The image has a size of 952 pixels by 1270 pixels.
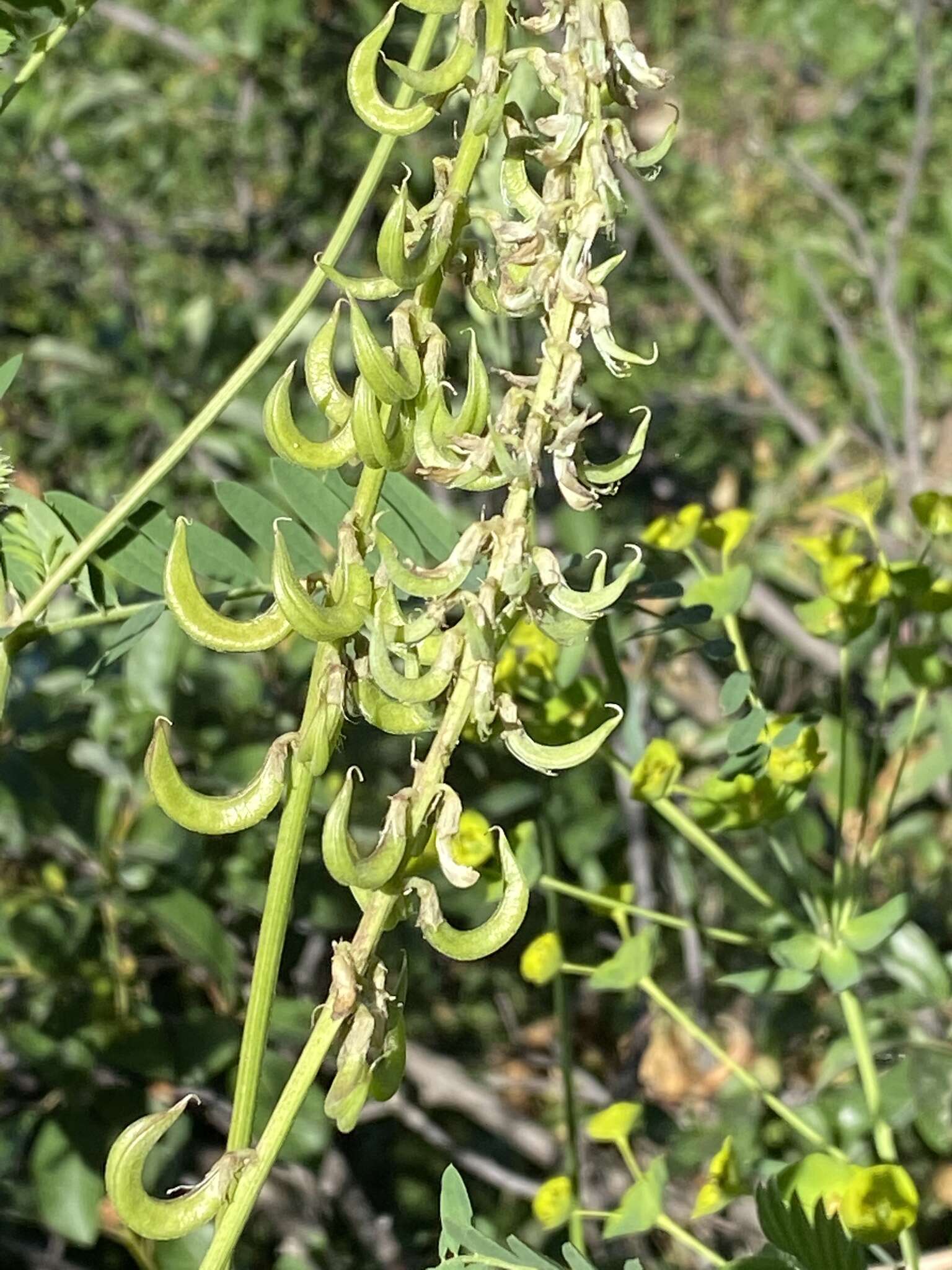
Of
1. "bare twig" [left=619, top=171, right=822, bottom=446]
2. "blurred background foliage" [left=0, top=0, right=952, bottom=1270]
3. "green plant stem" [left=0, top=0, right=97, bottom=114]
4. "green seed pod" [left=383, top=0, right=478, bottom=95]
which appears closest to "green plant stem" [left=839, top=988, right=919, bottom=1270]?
"blurred background foliage" [left=0, top=0, right=952, bottom=1270]

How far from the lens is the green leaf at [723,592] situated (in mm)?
836

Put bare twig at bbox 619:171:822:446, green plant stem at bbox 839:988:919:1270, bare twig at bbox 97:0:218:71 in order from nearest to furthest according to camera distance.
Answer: green plant stem at bbox 839:988:919:1270 → bare twig at bbox 619:171:822:446 → bare twig at bbox 97:0:218:71

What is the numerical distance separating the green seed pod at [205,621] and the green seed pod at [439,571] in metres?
0.05

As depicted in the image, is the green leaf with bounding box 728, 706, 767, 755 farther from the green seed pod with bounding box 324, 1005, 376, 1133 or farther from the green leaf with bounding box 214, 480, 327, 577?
the green seed pod with bounding box 324, 1005, 376, 1133

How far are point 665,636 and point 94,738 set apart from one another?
544 millimetres

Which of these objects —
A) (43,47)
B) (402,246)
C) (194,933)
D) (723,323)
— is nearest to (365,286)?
(402,246)

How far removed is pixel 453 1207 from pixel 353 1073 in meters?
0.16

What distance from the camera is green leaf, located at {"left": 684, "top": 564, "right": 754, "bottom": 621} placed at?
0.84 m

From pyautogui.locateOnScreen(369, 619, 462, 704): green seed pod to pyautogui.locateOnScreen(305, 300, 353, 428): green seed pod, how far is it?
0.08 meters

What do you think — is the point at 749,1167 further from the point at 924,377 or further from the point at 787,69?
the point at 787,69

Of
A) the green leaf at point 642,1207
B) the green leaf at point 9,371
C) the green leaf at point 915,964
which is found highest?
the green leaf at point 9,371

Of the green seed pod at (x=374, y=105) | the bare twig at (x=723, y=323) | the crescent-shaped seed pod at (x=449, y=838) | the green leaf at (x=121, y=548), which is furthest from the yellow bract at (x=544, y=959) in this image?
the bare twig at (x=723, y=323)

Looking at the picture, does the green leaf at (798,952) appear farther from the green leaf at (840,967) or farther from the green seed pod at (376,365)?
the green seed pod at (376,365)

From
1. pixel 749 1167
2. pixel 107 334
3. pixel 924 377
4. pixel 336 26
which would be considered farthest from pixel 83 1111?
pixel 924 377
